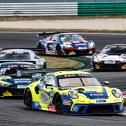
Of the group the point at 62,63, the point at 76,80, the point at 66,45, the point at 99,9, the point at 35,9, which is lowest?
the point at 76,80

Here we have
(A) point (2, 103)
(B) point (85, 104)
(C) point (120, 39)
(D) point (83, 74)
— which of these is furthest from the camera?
(C) point (120, 39)

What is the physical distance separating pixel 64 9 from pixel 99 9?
2.42m

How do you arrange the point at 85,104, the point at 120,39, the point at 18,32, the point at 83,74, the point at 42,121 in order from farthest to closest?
the point at 18,32
the point at 120,39
the point at 83,74
the point at 85,104
the point at 42,121

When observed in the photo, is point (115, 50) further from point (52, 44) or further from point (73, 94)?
point (73, 94)

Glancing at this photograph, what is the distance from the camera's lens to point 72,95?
15.8m

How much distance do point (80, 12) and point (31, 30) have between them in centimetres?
372

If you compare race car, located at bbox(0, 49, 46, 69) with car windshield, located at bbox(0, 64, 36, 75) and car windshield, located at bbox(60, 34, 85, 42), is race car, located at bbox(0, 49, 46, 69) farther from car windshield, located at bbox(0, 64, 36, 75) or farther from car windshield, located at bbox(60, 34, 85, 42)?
car windshield, located at bbox(60, 34, 85, 42)

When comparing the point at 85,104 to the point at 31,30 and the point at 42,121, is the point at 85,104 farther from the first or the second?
the point at 31,30

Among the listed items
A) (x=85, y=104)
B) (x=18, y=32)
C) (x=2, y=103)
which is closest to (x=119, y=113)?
(x=85, y=104)

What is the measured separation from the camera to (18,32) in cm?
4506

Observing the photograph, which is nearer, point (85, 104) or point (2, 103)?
point (85, 104)

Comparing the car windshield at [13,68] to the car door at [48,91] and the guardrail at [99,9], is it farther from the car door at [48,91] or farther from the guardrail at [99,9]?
the guardrail at [99,9]

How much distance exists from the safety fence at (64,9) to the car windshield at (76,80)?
29811 mm

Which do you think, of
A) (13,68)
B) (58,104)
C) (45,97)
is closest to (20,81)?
(13,68)
